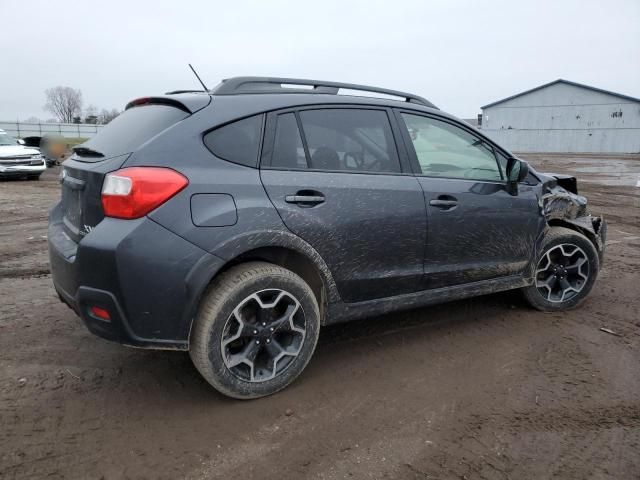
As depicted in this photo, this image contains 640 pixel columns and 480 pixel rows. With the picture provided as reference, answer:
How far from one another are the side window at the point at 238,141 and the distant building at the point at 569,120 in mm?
49256

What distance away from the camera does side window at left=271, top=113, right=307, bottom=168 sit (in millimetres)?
2908

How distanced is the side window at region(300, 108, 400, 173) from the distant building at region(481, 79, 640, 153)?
4852 cm

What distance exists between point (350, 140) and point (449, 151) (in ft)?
2.88

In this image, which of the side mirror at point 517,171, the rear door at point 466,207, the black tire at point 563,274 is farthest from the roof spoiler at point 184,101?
the black tire at point 563,274

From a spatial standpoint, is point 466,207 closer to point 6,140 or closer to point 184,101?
point 184,101

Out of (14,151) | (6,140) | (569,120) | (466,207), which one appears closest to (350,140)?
(466,207)

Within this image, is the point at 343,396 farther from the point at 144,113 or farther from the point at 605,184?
the point at 605,184

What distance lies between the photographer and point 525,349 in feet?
11.7

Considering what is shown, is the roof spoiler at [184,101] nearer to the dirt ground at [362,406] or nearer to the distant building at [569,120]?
the dirt ground at [362,406]

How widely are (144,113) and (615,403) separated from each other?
10.8ft

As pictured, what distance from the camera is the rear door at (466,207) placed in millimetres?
3434

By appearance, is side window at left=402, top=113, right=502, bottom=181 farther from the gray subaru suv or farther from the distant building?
the distant building

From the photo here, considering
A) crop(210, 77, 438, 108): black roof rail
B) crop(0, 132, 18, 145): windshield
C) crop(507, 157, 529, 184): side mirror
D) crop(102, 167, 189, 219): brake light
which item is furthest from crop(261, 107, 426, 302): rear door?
crop(0, 132, 18, 145): windshield

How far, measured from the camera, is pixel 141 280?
2.47 meters
